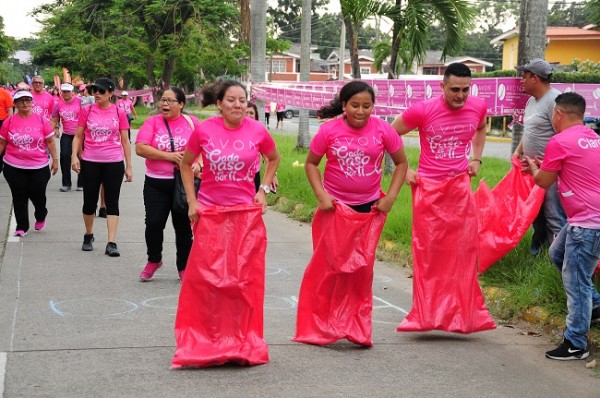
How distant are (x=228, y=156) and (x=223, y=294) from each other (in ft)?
2.91

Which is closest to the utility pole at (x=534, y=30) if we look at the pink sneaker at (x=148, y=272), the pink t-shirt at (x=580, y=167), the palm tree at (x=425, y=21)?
the pink t-shirt at (x=580, y=167)

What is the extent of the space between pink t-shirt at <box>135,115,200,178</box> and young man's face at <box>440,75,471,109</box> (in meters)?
2.43

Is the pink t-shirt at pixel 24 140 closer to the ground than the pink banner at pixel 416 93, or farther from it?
closer to the ground

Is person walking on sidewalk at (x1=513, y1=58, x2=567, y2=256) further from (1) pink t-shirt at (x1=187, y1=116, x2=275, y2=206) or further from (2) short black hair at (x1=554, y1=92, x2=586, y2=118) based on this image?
(1) pink t-shirt at (x1=187, y1=116, x2=275, y2=206)

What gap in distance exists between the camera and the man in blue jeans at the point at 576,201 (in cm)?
567

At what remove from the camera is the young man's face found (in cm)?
637

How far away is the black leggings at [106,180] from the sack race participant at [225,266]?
3805 mm

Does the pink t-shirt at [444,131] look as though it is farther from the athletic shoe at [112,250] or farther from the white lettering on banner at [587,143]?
the athletic shoe at [112,250]

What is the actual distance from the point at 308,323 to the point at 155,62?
38183mm

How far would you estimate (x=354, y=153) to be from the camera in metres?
5.96

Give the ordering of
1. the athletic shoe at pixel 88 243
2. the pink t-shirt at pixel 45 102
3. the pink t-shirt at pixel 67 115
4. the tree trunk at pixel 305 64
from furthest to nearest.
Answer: the tree trunk at pixel 305 64, the pink t-shirt at pixel 45 102, the pink t-shirt at pixel 67 115, the athletic shoe at pixel 88 243

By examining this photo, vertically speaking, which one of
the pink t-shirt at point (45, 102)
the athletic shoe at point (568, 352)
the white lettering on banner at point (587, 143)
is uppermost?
the white lettering on banner at point (587, 143)

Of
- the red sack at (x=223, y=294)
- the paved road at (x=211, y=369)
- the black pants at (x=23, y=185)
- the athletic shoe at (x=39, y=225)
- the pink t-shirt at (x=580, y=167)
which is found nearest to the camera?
the paved road at (x=211, y=369)

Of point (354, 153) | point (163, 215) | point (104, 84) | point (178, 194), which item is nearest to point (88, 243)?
point (104, 84)
